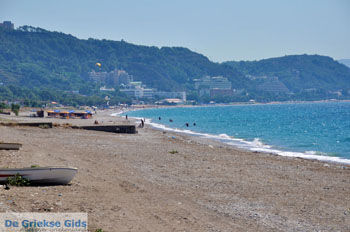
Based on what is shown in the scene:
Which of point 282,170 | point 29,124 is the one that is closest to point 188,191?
point 282,170

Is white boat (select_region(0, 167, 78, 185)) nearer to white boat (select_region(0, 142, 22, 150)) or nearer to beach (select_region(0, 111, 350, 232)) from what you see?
beach (select_region(0, 111, 350, 232))

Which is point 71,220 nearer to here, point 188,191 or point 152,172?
point 188,191

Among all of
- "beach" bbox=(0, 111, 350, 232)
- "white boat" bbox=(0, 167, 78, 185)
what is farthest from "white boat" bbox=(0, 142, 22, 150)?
"white boat" bbox=(0, 167, 78, 185)

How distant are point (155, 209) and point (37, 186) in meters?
3.34

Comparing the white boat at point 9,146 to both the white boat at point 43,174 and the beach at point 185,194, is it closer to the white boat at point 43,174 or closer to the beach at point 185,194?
the beach at point 185,194

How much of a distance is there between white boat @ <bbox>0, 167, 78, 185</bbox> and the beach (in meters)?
0.33

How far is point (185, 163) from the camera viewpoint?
72.4ft

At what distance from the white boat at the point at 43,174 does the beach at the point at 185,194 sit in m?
0.33

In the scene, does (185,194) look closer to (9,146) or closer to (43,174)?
(43,174)

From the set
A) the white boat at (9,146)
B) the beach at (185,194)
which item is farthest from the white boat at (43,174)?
the white boat at (9,146)

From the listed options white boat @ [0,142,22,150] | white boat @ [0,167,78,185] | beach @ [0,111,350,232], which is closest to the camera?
beach @ [0,111,350,232]

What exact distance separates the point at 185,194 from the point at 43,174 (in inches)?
171

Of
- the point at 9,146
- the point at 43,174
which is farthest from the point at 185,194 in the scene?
the point at 9,146

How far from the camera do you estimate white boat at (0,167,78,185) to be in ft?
42.1
